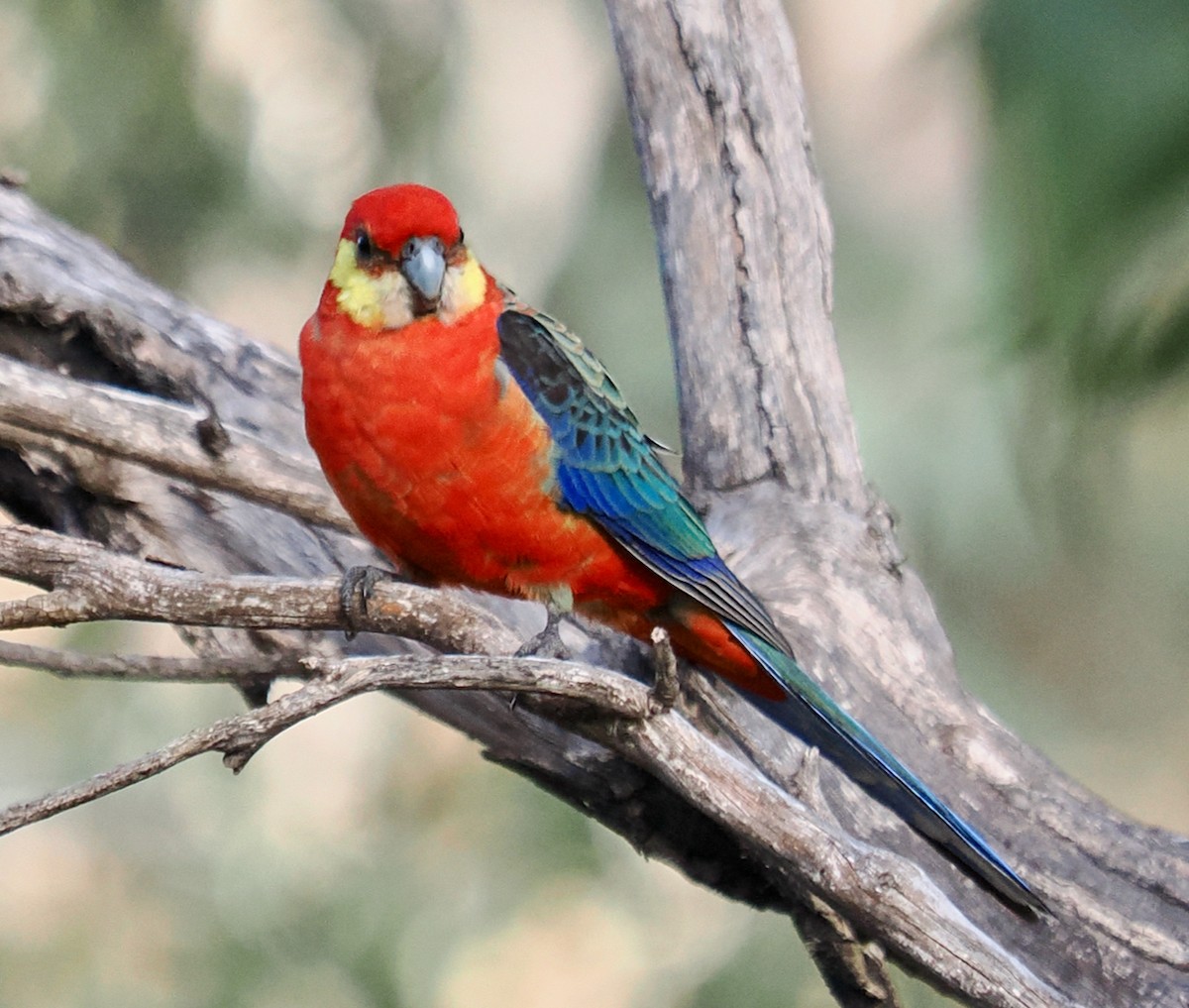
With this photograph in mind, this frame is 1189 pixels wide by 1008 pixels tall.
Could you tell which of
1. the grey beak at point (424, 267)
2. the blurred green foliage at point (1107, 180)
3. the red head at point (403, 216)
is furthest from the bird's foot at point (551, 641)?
the blurred green foliage at point (1107, 180)

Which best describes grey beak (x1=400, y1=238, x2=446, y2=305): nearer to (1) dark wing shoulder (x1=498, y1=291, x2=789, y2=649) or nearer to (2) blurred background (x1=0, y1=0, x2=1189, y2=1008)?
(1) dark wing shoulder (x1=498, y1=291, x2=789, y2=649)

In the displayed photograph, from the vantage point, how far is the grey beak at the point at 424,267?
3.08 m

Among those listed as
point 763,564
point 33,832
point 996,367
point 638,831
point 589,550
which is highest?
point 996,367

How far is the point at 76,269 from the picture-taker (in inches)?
152

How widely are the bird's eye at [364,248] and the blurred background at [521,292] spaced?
3.61 metres

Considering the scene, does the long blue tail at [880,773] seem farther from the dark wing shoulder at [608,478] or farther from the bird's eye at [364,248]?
the bird's eye at [364,248]

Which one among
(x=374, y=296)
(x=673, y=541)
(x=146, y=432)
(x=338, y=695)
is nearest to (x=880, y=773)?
(x=673, y=541)

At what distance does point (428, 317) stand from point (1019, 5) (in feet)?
13.4

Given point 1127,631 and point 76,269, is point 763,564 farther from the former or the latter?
point 1127,631

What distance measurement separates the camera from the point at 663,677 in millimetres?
2305

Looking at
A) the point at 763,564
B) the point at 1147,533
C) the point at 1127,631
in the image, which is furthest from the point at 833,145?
the point at 763,564

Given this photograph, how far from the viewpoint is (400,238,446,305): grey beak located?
308cm

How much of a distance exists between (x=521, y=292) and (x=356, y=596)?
18.3 ft

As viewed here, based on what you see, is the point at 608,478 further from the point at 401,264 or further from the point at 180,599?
the point at 180,599
